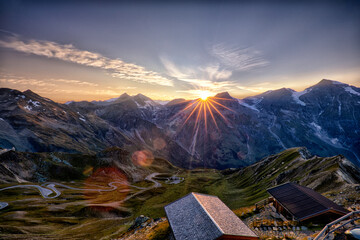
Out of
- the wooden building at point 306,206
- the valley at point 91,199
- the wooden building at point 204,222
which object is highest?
the wooden building at point 306,206

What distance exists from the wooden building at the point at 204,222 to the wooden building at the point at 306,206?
10.9m

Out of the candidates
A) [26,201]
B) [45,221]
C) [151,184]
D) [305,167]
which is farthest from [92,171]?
[305,167]

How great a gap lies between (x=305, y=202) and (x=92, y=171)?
18933cm

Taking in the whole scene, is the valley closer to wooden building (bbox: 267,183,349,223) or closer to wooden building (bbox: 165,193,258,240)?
wooden building (bbox: 267,183,349,223)

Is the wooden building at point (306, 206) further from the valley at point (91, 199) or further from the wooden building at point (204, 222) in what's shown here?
the wooden building at point (204, 222)

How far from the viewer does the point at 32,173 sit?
142 metres

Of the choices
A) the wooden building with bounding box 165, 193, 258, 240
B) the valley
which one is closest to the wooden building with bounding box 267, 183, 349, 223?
the valley

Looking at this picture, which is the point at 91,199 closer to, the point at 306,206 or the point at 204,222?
the point at 204,222

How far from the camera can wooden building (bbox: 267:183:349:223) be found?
106 feet

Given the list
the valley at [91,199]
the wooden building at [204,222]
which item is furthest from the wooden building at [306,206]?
the wooden building at [204,222]

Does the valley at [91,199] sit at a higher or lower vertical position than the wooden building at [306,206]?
lower

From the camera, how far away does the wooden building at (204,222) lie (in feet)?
97.5

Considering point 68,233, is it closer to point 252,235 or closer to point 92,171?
point 252,235

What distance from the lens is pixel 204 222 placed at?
106 ft
